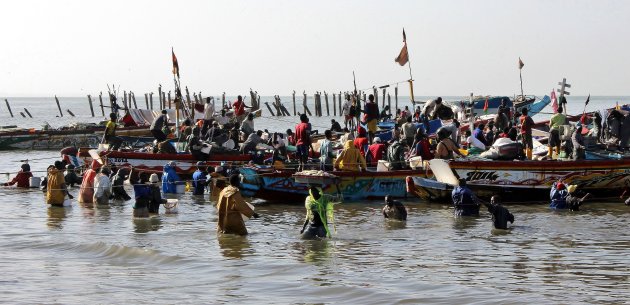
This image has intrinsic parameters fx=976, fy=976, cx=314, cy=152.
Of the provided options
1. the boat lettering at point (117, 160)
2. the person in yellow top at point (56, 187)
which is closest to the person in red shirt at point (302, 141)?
the person in yellow top at point (56, 187)

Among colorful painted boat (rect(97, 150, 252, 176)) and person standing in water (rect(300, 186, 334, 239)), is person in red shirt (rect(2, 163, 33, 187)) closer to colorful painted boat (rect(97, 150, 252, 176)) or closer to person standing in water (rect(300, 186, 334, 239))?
colorful painted boat (rect(97, 150, 252, 176))

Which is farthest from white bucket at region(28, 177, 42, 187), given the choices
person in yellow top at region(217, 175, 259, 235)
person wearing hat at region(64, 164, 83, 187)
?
person in yellow top at region(217, 175, 259, 235)

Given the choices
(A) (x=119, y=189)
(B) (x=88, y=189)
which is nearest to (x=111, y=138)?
(A) (x=119, y=189)

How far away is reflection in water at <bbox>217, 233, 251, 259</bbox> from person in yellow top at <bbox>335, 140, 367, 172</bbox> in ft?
17.8

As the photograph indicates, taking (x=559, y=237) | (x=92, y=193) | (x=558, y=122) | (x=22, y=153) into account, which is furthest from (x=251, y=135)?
(x=22, y=153)

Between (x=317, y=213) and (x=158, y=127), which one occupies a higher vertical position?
(x=158, y=127)

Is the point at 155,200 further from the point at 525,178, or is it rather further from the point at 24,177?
the point at 24,177

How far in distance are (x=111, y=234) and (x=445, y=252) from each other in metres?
6.06

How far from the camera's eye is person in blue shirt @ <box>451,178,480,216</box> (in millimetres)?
18391

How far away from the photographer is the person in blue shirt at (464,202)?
60.3 feet

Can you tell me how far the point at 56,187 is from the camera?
812 inches

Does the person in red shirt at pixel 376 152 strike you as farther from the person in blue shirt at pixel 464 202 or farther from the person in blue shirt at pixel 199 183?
the person in blue shirt at pixel 199 183

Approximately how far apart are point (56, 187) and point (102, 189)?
1.07 m

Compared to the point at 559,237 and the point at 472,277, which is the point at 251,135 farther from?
the point at 472,277
